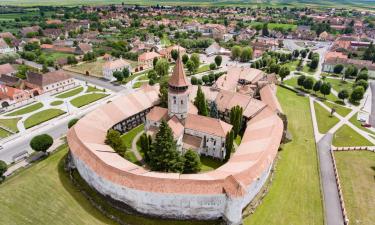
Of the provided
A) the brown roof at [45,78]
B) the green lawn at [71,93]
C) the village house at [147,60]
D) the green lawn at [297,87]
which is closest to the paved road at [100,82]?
the green lawn at [71,93]

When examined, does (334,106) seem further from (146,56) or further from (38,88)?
(38,88)

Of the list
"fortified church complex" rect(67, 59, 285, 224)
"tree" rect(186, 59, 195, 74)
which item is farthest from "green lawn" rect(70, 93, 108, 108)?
"tree" rect(186, 59, 195, 74)

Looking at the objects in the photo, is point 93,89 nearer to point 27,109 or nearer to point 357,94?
point 27,109

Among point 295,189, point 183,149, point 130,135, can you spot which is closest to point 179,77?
point 183,149

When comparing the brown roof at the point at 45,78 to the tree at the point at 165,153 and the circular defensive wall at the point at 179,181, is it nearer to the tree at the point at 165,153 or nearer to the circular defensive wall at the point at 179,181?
the circular defensive wall at the point at 179,181

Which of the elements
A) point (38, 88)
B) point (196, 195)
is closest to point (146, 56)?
point (38, 88)
